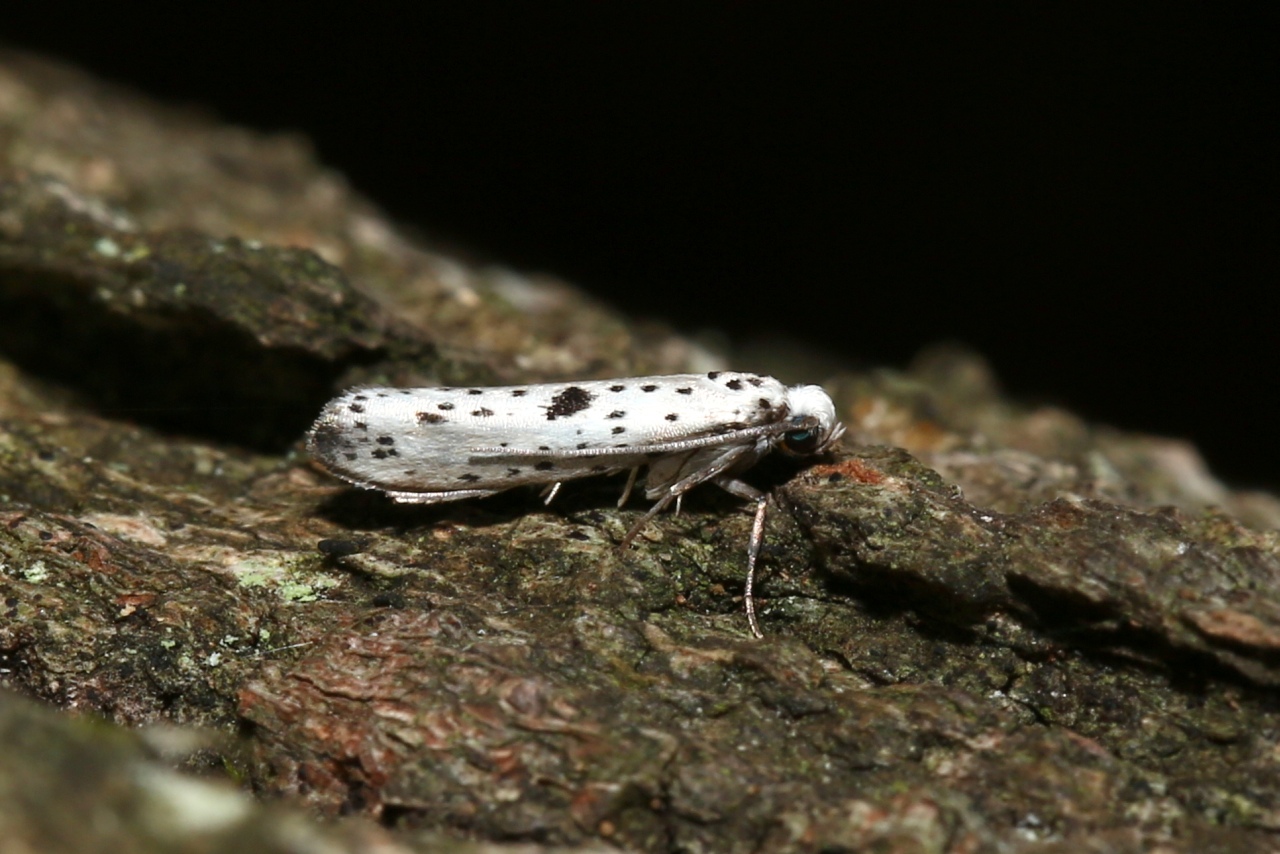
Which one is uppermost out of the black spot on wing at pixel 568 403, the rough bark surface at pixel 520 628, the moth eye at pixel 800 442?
the moth eye at pixel 800 442

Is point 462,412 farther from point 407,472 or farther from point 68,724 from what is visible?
point 68,724

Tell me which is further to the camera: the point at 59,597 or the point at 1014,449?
the point at 1014,449

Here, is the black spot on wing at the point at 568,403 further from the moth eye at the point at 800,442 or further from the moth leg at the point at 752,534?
the moth eye at the point at 800,442

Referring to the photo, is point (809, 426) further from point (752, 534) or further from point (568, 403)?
point (568, 403)

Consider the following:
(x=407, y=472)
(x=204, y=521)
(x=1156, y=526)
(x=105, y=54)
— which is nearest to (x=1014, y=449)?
(x=1156, y=526)

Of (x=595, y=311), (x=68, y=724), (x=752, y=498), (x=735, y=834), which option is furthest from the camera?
(x=595, y=311)

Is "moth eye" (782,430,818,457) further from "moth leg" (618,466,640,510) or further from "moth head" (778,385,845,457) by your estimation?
"moth leg" (618,466,640,510)

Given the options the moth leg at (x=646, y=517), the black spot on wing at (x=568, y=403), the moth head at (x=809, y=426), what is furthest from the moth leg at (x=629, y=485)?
the moth head at (x=809, y=426)
